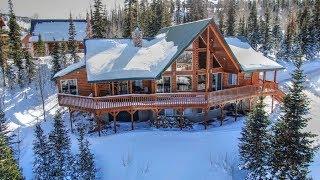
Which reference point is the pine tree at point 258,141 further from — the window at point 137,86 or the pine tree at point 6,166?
the pine tree at point 6,166

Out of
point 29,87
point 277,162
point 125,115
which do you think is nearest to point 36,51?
point 29,87

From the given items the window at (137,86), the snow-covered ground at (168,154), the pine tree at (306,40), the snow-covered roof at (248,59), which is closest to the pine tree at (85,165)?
the snow-covered ground at (168,154)

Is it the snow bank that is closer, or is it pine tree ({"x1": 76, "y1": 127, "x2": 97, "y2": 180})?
pine tree ({"x1": 76, "y1": 127, "x2": 97, "y2": 180})

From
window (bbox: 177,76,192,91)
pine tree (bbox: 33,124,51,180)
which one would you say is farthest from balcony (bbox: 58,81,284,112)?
pine tree (bbox: 33,124,51,180)

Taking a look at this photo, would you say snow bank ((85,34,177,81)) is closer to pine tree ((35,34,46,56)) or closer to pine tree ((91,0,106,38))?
pine tree ((91,0,106,38))

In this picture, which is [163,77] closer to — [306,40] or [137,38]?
[137,38]

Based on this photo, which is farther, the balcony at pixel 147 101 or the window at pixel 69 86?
the window at pixel 69 86
